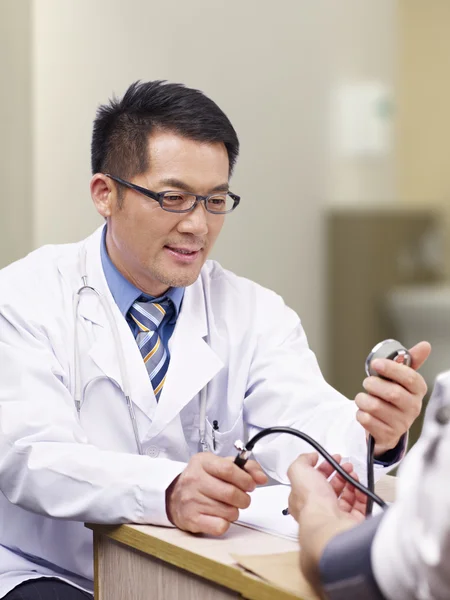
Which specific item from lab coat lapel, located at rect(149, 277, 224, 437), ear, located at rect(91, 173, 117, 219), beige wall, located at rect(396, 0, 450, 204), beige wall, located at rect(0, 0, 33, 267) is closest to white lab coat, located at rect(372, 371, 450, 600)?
lab coat lapel, located at rect(149, 277, 224, 437)

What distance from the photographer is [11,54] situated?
2461 mm

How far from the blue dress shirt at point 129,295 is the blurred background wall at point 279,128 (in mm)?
935

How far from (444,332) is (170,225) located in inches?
109

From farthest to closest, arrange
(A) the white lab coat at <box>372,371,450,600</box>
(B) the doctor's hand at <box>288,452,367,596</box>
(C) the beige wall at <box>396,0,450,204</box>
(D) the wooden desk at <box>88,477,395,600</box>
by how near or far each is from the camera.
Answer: (C) the beige wall at <box>396,0,450,204</box> → (D) the wooden desk at <box>88,477,395,600</box> → (B) the doctor's hand at <box>288,452,367,596</box> → (A) the white lab coat at <box>372,371,450,600</box>

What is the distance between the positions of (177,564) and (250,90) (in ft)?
7.79

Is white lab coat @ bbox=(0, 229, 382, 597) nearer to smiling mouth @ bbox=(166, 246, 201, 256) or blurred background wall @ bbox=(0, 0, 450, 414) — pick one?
smiling mouth @ bbox=(166, 246, 201, 256)

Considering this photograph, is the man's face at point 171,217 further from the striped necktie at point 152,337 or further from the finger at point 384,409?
the finger at point 384,409

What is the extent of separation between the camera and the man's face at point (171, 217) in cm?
152

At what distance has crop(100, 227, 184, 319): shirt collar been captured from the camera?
1599 mm

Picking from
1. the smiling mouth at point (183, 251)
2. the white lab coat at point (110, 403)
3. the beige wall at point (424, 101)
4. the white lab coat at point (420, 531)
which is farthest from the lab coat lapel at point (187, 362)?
the beige wall at point (424, 101)

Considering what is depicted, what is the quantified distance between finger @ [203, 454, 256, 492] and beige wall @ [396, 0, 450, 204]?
401 centimetres

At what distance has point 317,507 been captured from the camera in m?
0.95

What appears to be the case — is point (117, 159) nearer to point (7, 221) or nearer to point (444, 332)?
point (7, 221)

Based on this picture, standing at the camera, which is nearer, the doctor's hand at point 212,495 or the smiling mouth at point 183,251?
the doctor's hand at point 212,495
